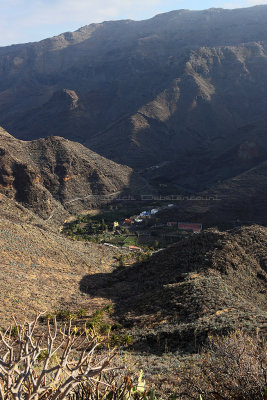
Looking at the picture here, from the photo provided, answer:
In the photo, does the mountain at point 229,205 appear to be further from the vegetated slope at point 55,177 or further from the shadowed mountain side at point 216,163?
the shadowed mountain side at point 216,163

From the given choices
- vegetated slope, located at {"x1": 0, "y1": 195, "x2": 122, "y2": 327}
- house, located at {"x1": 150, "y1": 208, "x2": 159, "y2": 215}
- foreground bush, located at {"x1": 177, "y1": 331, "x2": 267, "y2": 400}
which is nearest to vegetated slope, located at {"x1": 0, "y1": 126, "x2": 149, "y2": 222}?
house, located at {"x1": 150, "y1": 208, "x2": 159, "y2": 215}

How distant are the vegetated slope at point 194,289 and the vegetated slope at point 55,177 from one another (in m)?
25.9

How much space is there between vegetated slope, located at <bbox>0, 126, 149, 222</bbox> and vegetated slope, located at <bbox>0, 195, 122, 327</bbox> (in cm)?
1178

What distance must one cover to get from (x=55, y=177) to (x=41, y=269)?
1454 inches

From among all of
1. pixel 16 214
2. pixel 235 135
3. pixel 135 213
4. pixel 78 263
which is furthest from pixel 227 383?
pixel 235 135

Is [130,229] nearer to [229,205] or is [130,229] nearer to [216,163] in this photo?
[229,205]

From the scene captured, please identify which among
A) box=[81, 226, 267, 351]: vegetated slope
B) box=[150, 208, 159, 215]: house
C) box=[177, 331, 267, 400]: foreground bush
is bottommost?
box=[150, 208, 159, 215]: house

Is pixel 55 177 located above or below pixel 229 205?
above

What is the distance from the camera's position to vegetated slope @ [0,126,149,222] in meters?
48.9

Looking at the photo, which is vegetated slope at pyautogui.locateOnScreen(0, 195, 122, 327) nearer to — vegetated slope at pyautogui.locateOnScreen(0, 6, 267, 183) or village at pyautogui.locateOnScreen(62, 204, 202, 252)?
village at pyautogui.locateOnScreen(62, 204, 202, 252)

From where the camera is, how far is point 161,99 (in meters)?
121

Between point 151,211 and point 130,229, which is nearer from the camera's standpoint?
point 130,229

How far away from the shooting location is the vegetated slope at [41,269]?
747 inches

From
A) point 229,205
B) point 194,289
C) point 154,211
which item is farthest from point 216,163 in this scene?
point 194,289
